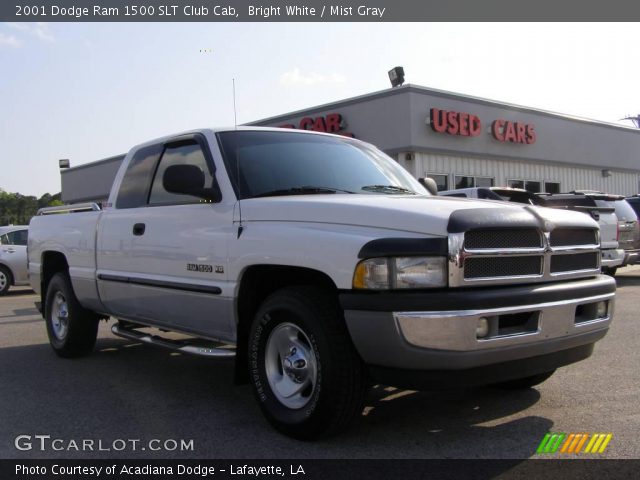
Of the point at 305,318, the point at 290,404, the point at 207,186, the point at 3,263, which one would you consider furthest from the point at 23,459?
the point at 3,263

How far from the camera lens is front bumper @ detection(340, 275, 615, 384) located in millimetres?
3244

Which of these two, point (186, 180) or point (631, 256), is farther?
point (631, 256)

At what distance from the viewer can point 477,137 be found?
21.2 m

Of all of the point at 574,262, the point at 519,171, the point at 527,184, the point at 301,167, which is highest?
the point at 519,171

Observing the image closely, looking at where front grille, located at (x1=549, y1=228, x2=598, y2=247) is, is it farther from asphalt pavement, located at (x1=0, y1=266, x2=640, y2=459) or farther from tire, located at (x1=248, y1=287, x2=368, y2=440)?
tire, located at (x1=248, y1=287, x2=368, y2=440)

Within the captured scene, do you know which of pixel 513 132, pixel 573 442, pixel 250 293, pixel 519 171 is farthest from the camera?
pixel 519 171

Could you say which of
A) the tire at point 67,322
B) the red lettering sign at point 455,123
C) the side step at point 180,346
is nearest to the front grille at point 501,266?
the side step at point 180,346

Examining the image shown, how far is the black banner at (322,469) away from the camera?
3229mm

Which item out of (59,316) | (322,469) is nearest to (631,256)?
(59,316)

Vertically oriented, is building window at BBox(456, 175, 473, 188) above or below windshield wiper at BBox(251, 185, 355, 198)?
above

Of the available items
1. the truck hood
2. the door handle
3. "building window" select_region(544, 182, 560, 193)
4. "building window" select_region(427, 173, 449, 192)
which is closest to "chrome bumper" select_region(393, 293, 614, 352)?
the truck hood

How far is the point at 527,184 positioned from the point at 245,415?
2131cm

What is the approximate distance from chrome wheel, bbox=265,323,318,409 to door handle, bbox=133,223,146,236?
68.9 inches

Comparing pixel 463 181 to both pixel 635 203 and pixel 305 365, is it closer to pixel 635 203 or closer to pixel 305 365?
pixel 635 203
